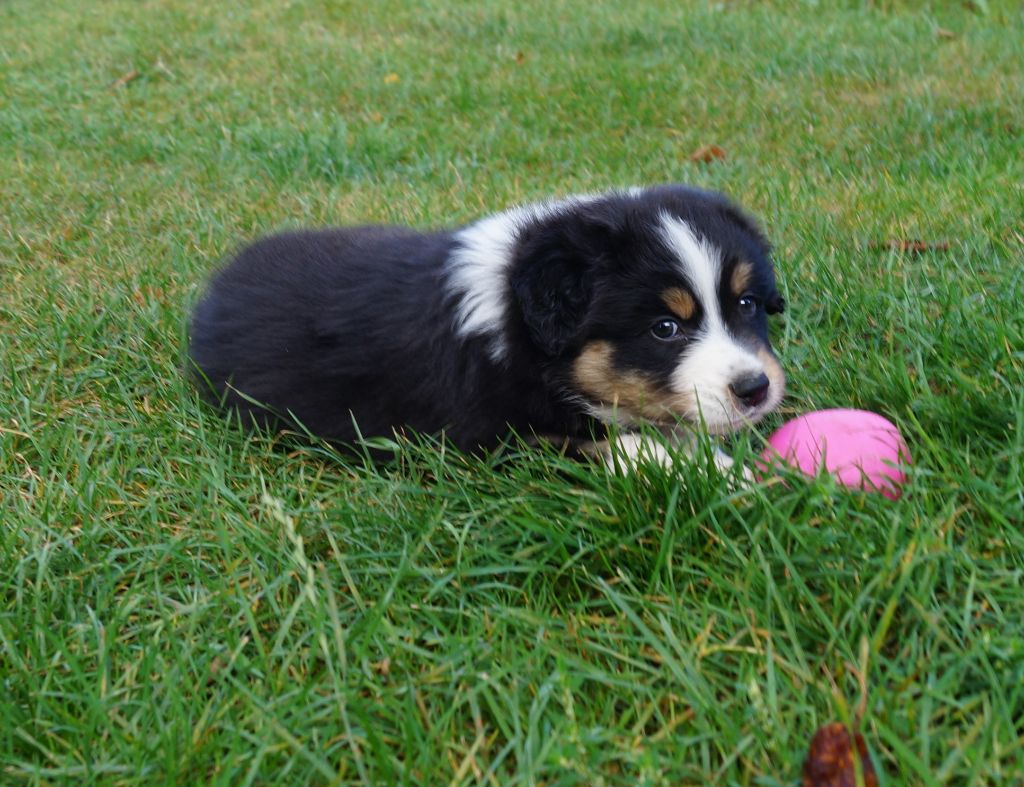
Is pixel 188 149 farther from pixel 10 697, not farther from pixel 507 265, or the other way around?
pixel 10 697

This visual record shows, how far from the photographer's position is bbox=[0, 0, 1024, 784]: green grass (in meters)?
1.84

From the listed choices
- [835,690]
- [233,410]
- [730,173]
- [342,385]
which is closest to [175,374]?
[233,410]

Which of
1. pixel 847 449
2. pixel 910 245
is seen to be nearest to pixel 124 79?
pixel 910 245

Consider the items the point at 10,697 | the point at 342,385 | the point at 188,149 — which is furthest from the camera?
the point at 188,149

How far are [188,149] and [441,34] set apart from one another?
329 cm

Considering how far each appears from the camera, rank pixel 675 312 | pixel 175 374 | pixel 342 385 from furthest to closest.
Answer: pixel 175 374 < pixel 342 385 < pixel 675 312

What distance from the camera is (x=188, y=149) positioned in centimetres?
632

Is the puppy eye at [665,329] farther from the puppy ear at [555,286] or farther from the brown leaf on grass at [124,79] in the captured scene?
the brown leaf on grass at [124,79]

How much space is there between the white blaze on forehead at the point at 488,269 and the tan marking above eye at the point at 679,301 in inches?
18.4

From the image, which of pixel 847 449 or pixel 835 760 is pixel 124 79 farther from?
pixel 835 760

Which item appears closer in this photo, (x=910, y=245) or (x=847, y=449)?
(x=847, y=449)

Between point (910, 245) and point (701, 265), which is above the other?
point (701, 265)

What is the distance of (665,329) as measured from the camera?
9.20ft

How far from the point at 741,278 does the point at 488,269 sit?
29.0 inches
